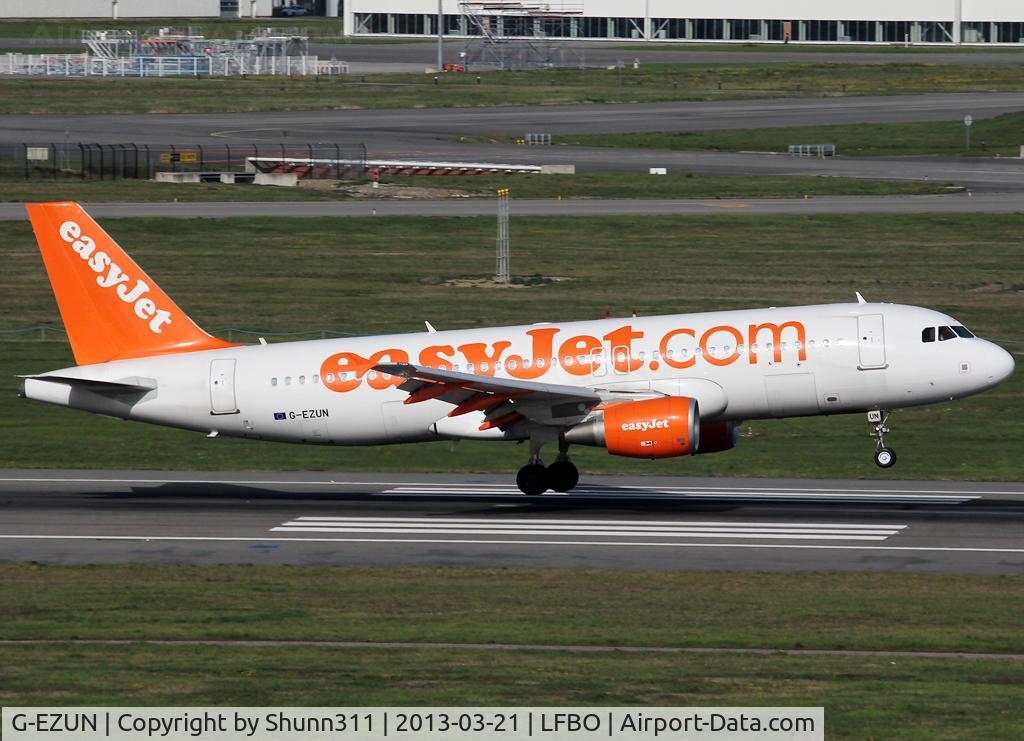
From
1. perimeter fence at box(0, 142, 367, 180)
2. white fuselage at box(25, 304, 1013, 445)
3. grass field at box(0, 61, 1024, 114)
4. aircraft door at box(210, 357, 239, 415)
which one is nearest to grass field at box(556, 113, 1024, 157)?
perimeter fence at box(0, 142, 367, 180)

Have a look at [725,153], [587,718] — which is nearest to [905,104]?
[725,153]

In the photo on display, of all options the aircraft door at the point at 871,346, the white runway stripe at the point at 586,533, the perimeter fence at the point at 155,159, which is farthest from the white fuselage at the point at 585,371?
the perimeter fence at the point at 155,159

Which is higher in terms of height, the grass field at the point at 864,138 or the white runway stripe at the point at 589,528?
the grass field at the point at 864,138

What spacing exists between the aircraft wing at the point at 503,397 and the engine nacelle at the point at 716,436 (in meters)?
3.33

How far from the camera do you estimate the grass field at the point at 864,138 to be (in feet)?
400

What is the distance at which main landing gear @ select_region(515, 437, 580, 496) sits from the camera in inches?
1725

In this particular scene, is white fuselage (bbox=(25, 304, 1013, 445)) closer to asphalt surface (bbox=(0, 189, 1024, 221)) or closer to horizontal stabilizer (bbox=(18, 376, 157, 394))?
horizontal stabilizer (bbox=(18, 376, 157, 394))

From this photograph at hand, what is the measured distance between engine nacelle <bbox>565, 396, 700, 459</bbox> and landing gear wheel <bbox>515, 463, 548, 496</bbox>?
359 centimetres

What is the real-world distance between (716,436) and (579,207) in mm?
54583

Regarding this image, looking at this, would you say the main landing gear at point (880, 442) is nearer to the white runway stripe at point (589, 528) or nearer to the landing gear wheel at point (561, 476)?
the white runway stripe at point (589, 528)

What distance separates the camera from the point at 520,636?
29.4 m

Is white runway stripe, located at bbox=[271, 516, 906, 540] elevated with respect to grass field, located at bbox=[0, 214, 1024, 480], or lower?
lower

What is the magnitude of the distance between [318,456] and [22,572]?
57.5 feet

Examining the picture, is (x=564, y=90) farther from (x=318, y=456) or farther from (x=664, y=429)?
(x=664, y=429)
